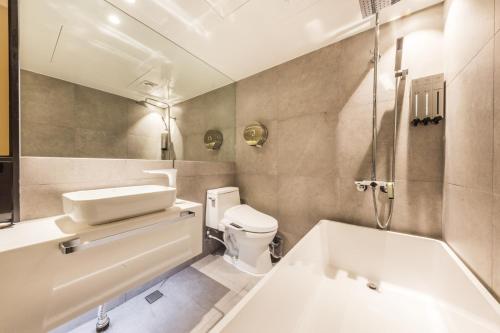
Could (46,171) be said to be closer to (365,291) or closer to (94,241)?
(94,241)

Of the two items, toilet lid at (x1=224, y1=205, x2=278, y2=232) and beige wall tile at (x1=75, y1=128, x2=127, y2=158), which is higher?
beige wall tile at (x1=75, y1=128, x2=127, y2=158)

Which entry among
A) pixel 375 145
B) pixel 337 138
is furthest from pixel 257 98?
pixel 375 145

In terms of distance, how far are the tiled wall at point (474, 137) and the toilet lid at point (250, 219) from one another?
1064 mm

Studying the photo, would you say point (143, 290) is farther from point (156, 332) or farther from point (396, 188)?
point (396, 188)

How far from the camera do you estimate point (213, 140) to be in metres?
2.19

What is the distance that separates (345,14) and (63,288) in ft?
7.09

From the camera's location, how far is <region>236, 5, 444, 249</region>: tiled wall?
116 centimetres

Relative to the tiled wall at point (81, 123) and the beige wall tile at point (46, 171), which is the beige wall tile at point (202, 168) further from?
the beige wall tile at point (46, 171)

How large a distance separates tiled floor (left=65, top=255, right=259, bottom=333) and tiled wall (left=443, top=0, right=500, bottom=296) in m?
1.35

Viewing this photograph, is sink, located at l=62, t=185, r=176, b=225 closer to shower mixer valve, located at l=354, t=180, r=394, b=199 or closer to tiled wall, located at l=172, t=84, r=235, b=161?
tiled wall, located at l=172, t=84, r=235, b=161

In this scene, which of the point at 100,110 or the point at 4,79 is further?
the point at 100,110

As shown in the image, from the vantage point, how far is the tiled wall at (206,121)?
2141 millimetres

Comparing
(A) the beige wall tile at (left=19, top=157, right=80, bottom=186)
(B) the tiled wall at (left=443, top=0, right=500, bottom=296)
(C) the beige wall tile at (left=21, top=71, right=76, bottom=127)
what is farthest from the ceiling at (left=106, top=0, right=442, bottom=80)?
(A) the beige wall tile at (left=19, top=157, right=80, bottom=186)

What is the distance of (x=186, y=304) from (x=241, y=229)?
24.9 inches
